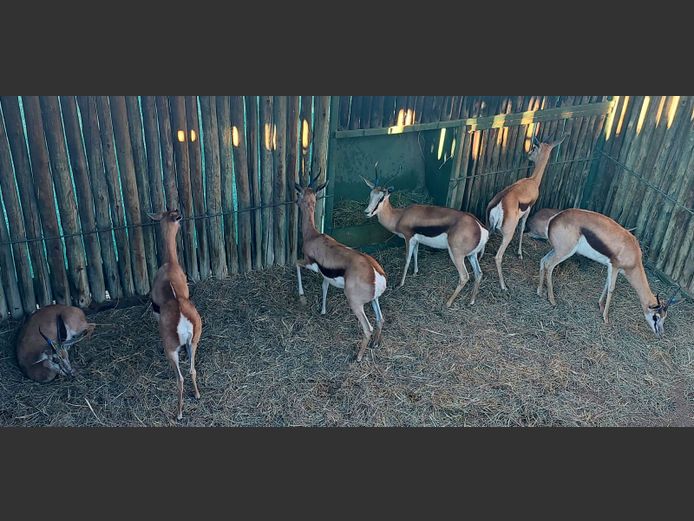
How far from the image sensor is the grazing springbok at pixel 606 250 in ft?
33.8

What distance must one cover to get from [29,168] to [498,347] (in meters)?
7.01

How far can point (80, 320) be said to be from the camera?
30.1 ft

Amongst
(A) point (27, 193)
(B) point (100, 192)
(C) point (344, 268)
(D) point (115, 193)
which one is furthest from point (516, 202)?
(A) point (27, 193)

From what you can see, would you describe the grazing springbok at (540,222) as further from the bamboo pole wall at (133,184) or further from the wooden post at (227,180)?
the wooden post at (227,180)

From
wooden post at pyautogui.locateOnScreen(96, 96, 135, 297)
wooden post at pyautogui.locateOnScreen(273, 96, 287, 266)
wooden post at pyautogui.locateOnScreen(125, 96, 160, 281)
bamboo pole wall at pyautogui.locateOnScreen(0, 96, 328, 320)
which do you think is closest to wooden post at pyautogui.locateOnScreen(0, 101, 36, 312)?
bamboo pole wall at pyautogui.locateOnScreen(0, 96, 328, 320)

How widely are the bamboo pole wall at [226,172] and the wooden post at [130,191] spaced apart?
0.06 feet

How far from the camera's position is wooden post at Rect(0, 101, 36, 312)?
858 cm

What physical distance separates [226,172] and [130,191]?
4.69ft

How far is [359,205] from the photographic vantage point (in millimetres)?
12008

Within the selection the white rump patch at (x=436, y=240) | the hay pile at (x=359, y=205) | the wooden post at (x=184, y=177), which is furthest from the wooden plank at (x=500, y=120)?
the wooden post at (x=184, y=177)

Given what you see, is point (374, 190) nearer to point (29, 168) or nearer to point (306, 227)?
point (306, 227)

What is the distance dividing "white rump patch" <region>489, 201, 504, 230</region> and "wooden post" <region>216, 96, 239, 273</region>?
426 centimetres

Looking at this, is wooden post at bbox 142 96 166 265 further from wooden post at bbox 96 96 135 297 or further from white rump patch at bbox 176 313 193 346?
white rump patch at bbox 176 313 193 346

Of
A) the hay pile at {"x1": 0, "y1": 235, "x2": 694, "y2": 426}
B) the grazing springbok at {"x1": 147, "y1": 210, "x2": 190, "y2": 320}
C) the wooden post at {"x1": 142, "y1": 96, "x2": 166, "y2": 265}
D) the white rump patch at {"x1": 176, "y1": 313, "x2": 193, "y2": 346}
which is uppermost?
the wooden post at {"x1": 142, "y1": 96, "x2": 166, "y2": 265}
